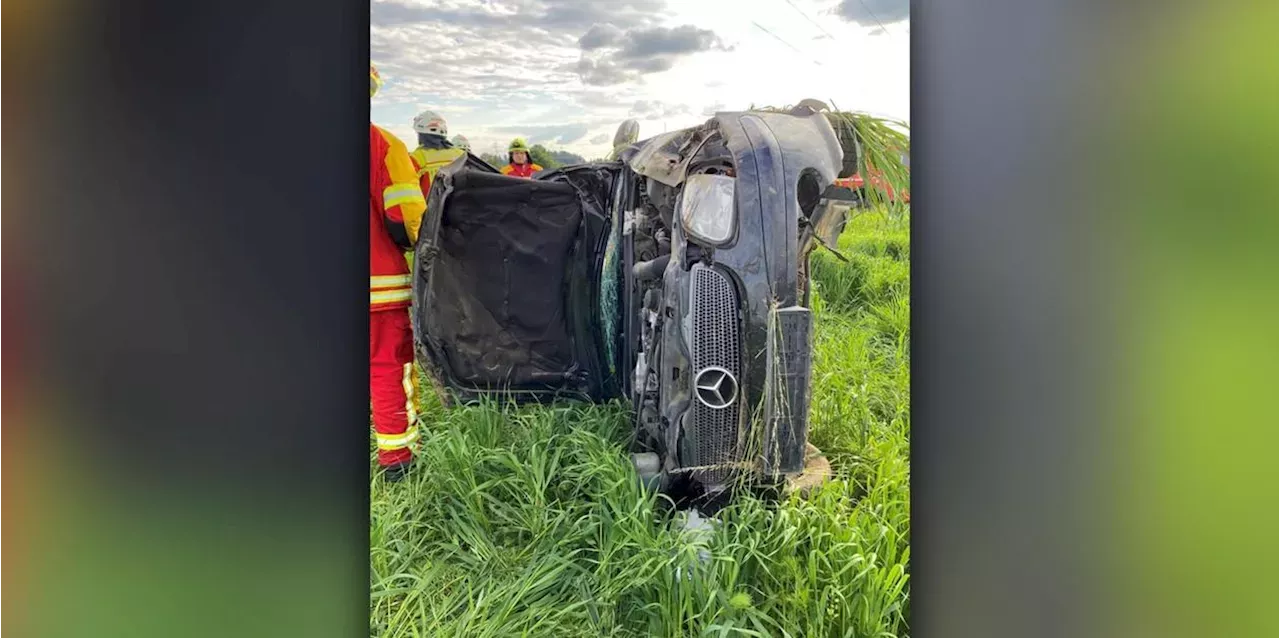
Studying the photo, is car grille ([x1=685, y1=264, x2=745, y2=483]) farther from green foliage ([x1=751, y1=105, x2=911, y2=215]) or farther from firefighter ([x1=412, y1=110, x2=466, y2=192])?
firefighter ([x1=412, y1=110, x2=466, y2=192])

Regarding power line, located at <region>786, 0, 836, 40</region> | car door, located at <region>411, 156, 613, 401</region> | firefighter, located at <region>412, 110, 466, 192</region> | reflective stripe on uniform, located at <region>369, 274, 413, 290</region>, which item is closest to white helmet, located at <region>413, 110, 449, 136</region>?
firefighter, located at <region>412, 110, 466, 192</region>

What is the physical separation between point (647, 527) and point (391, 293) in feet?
2.30

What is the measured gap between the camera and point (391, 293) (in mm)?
1259

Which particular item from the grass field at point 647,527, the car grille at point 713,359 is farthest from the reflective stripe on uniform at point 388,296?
the car grille at point 713,359

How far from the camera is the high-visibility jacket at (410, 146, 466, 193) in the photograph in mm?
1249

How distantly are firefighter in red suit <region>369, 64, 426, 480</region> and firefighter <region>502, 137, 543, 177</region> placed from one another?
18cm

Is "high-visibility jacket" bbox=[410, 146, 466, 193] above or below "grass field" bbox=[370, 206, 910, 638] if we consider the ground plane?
above

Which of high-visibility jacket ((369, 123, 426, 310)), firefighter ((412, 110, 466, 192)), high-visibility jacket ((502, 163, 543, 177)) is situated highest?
firefighter ((412, 110, 466, 192))
